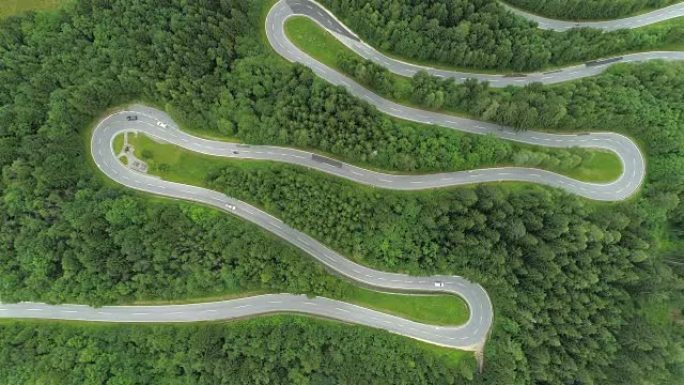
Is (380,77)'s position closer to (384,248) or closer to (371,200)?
(371,200)

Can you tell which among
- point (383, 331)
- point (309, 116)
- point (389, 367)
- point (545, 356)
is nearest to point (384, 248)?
point (383, 331)

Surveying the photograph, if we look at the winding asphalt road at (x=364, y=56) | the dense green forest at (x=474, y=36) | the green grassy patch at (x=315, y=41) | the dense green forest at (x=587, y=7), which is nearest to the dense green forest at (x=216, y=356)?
the winding asphalt road at (x=364, y=56)

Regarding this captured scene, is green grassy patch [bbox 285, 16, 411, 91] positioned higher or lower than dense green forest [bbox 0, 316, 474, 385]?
higher

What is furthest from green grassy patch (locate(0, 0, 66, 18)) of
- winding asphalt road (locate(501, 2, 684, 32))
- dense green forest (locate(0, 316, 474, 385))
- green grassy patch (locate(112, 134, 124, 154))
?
winding asphalt road (locate(501, 2, 684, 32))

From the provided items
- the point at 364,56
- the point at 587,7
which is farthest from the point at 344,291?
the point at 587,7

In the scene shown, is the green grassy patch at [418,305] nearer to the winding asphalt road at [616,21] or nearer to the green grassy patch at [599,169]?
the green grassy patch at [599,169]

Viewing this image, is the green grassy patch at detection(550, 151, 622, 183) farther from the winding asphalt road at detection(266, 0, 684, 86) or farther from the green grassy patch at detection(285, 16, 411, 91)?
the green grassy patch at detection(285, 16, 411, 91)

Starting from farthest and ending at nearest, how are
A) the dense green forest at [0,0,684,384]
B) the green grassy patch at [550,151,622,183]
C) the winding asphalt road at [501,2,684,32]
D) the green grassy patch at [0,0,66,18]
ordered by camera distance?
1. the winding asphalt road at [501,2,684,32]
2. the green grassy patch at [0,0,66,18]
3. the green grassy patch at [550,151,622,183]
4. the dense green forest at [0,0,684,384]
